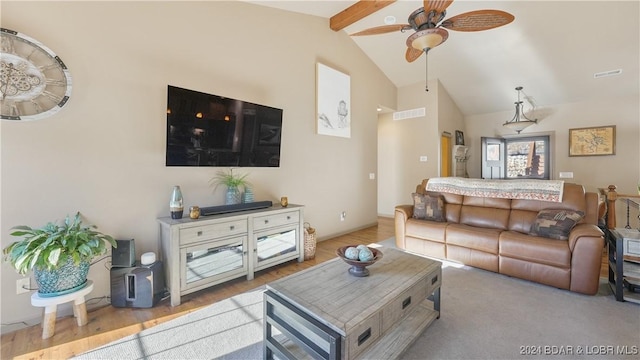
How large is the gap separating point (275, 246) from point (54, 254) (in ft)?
6.11

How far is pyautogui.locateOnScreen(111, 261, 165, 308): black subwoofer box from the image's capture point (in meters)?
2.18

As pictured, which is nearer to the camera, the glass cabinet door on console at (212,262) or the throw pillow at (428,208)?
the glass cabinet door on console at (212,262)

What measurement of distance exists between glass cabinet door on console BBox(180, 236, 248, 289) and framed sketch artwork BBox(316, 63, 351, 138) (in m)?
2.32

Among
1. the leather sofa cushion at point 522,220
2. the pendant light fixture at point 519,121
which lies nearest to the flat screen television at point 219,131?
the leather sofa cushion at point 522,220

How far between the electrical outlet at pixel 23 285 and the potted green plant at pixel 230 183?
1604mm

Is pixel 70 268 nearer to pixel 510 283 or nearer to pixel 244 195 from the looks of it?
pixel 244 195

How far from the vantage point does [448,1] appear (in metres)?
2.08

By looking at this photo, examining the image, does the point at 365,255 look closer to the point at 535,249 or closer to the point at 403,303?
the point at 403,303

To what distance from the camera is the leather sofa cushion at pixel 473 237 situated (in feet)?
9.42

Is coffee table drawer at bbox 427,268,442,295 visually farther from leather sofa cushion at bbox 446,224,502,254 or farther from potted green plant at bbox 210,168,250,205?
potted green plant at bbox 210,168,250,205

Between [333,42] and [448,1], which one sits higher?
[333,42]

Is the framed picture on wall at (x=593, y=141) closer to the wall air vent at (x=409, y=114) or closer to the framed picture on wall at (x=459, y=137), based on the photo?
the framed picture on wall at (x=459, y=137)

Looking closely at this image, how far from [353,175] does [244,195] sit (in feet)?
7.74

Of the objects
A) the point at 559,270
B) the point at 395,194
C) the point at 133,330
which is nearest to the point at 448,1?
the point at 559,270
